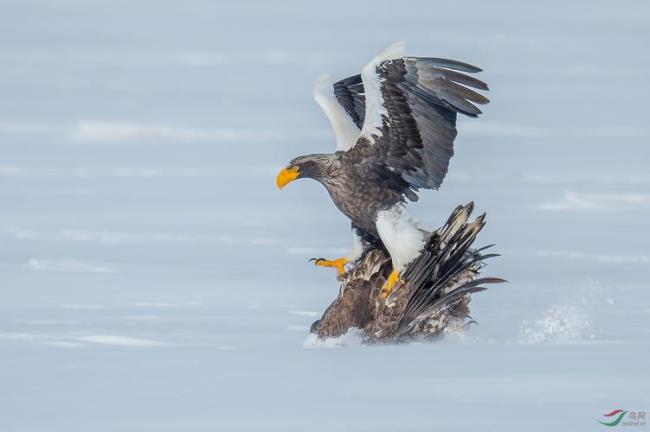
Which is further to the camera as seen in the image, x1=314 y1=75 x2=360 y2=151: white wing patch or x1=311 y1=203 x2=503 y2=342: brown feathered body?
x1=314 y1=75 x2=360 y2=151: white wing patch

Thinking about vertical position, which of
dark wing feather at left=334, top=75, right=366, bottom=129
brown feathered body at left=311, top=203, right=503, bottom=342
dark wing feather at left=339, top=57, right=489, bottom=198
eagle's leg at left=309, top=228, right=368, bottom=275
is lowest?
brown feathered body at left=311, top=203, right=503, bottom=342

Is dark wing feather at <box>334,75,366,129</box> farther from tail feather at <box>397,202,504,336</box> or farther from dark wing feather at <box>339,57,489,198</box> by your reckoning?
tail feather at <box>397,202,504,336</box>

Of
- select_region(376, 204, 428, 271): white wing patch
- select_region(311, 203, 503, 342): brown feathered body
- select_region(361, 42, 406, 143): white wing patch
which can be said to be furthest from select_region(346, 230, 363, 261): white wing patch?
select_region(361, 42, 406, 143): white wing patch

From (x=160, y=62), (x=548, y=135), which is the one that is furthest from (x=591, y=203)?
(x=160, y=62)

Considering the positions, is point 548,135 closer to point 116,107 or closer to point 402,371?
point 116,107

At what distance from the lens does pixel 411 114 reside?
7.22 meters

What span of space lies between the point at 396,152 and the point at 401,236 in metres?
0.45

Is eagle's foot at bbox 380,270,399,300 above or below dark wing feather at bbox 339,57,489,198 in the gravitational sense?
below

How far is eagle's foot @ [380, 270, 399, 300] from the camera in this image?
712 cm

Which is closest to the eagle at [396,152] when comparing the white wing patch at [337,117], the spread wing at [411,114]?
the spread wing at [411,114]

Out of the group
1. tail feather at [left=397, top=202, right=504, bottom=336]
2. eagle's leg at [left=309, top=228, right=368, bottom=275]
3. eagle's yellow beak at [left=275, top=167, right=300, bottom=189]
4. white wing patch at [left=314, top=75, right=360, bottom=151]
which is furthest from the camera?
white wing patch at [left=314, top=75, right=360, bottom=151]

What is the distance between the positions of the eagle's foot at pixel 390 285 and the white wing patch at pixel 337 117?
0.80 m

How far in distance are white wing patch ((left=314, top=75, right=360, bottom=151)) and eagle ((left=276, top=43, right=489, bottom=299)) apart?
0.17 metres

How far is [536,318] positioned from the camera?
24.9 ft
